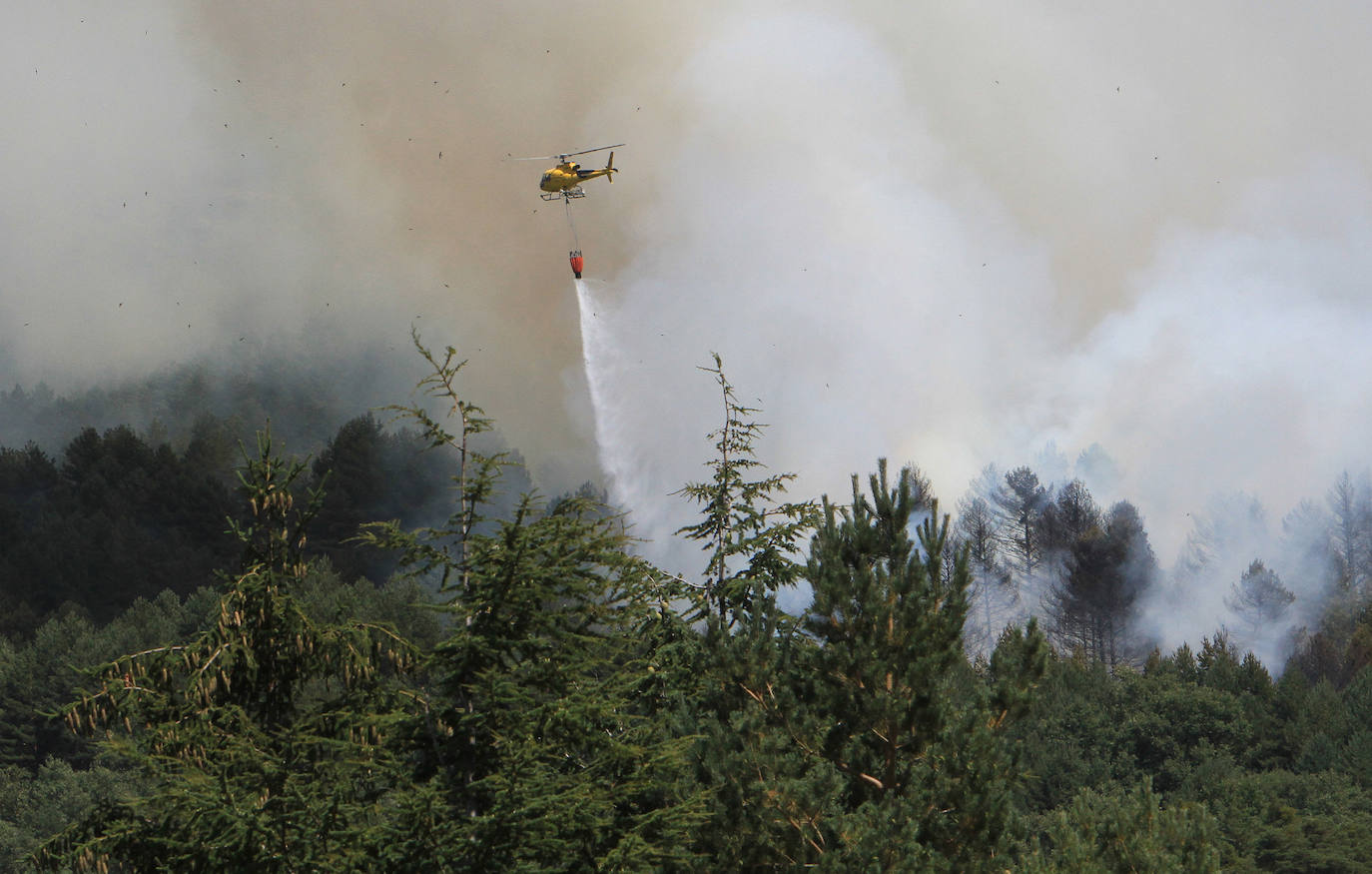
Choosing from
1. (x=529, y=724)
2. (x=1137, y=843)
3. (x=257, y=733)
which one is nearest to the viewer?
(x=257, y=733)

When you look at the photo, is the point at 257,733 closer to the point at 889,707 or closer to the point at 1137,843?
the point at 889,707

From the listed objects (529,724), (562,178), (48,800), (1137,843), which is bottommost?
(1137,843)

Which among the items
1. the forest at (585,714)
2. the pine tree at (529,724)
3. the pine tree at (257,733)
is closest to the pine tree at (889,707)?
the forest at (585,714)

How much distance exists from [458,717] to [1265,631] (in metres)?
122

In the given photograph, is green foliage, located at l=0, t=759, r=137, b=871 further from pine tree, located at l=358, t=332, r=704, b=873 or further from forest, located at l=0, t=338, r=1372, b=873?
pine tree, located at l=358, t=332, r=704, b=873

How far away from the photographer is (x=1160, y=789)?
231 ft

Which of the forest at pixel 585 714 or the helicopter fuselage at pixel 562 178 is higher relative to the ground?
the helicopter fuselage at pixel 562 178

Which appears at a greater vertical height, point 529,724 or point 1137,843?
point 529,724

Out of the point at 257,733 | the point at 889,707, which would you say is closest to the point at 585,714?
the point at 257,733

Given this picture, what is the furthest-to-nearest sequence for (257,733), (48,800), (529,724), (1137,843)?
(48,800) → (1137,843) → (529,724) → (257,733)

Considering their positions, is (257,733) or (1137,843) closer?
(257,733)

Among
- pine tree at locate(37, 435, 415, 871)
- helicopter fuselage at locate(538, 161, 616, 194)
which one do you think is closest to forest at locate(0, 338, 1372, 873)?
pine tree at locate(37, 435, 415, 871)

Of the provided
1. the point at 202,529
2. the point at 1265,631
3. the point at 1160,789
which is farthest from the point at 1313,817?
the point at 202,529

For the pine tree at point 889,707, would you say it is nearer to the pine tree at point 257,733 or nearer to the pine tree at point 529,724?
the pine tree at point 529,724
